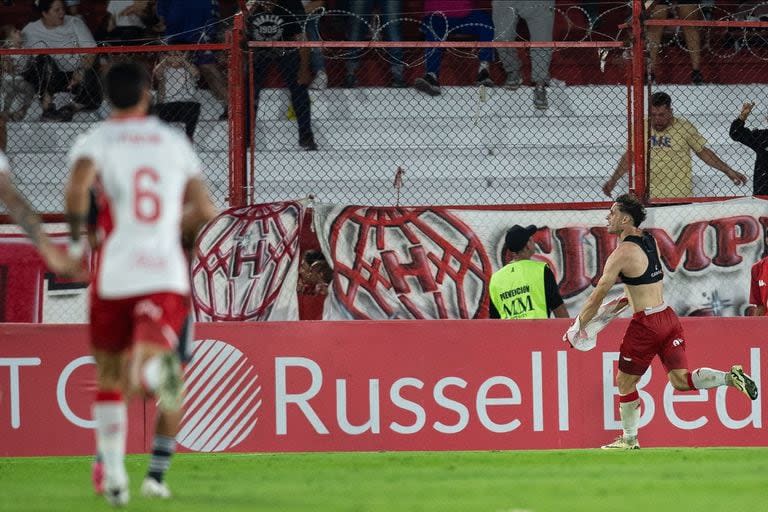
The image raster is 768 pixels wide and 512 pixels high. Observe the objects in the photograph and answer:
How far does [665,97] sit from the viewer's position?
14.0 metres

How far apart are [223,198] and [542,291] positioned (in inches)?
157

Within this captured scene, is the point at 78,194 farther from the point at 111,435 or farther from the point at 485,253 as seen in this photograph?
the point at 485,253

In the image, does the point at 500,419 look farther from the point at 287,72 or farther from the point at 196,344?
the point at 287,72

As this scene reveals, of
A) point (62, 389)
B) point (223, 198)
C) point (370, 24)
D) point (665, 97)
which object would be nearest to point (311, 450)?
point (62, 389)

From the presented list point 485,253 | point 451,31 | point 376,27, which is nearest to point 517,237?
point 485,253

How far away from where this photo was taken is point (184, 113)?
1512cm

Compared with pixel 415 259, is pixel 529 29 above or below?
above

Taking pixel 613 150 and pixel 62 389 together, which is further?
pixel 613 150

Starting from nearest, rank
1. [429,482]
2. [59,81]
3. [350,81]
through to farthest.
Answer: [429,482]
[59,81]
[350,81]

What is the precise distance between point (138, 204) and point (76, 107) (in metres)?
9.14

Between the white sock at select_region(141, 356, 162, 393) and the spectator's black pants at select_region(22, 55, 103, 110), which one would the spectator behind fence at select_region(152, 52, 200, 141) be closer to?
the spectator's black pants at select_region(22, 55, 103, 110)

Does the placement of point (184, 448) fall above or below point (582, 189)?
below

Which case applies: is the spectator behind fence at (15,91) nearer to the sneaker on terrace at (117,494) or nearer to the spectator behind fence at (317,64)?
the spectator behind fence at (317,64)

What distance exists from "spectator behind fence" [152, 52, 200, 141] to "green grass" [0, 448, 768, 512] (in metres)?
4.56
